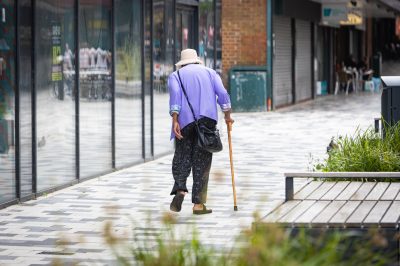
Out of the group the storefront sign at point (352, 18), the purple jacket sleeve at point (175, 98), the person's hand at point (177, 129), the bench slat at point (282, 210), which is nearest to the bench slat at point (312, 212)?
the bench slat at point (282, 210)

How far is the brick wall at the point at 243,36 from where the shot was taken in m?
33.9

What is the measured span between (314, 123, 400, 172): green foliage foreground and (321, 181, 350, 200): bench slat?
247 cm

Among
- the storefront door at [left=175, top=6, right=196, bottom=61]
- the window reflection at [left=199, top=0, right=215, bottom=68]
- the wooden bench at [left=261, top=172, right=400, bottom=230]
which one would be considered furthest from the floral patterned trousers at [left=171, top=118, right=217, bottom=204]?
the window reflection at [left=199, top=0, right=215, bottom=68]

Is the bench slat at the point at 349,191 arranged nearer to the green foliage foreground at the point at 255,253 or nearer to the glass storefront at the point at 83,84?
the green foliage foreground at the point at 255,253

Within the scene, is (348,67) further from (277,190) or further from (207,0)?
(277,190)

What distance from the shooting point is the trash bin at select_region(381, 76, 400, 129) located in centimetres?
1477

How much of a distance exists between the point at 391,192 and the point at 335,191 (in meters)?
0.47

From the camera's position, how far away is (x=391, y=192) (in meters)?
9.64

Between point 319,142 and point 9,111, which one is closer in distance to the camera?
point 9,111

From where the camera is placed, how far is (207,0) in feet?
69.2

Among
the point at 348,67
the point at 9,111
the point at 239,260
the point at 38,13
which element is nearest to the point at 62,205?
the point at 9,111

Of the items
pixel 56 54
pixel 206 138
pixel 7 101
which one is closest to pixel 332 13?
pixel 56 54

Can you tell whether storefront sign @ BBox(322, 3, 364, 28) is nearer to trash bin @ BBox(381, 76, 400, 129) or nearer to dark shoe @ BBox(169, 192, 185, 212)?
trash bin @ BBox(381, 76, 400, 129)

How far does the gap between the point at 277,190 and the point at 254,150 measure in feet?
20.3
